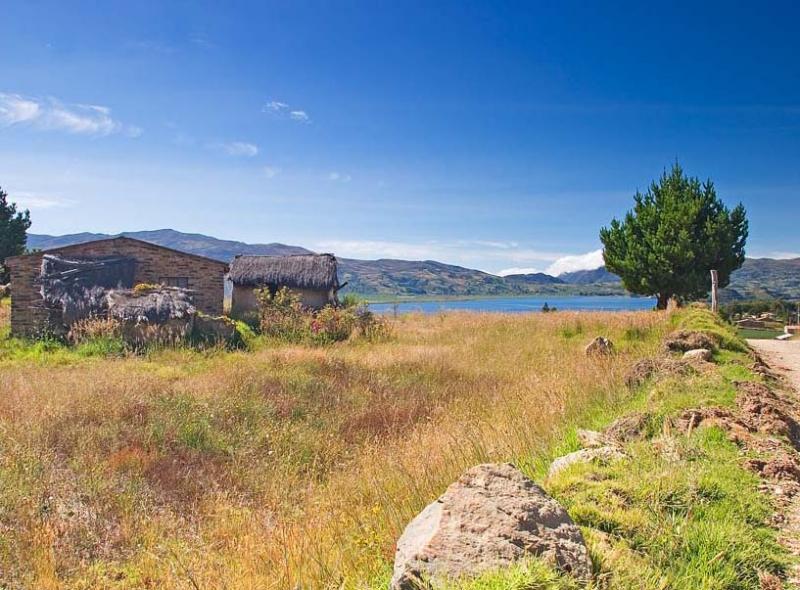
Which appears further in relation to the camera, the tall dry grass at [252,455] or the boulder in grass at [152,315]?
the boulder in grass at [152,315]

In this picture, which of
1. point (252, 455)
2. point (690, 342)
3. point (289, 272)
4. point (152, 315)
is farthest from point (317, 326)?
point (690, 342)

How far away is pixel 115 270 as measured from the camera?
23.6 metres

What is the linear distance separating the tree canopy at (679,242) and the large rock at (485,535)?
99.3 ft

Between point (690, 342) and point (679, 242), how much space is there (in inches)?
876

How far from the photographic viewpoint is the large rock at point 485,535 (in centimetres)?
238

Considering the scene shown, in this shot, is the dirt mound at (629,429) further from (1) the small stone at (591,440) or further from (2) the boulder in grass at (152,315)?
(2) the boulder in grass at (152,315)

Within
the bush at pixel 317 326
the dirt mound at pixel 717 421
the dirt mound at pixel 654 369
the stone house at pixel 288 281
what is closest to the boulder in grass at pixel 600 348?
the dirt mound at pixel 654 369

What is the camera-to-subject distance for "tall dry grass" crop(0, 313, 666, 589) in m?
3.95

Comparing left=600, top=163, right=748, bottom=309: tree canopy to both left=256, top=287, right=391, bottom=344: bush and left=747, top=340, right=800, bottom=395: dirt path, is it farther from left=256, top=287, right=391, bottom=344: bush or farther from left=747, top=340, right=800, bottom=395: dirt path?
left=256, top=287, right=391, bottom=344: bush

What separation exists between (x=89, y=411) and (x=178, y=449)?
1848 mm

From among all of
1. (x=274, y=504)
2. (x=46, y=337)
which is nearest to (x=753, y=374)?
(x=274, y=504)

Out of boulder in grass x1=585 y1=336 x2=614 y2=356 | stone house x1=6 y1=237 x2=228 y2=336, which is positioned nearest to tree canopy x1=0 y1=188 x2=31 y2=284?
stone house x1=6 y1=237 x2=228 y2=336

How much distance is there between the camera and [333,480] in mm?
5926

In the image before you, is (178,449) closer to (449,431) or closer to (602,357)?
(449,431)
